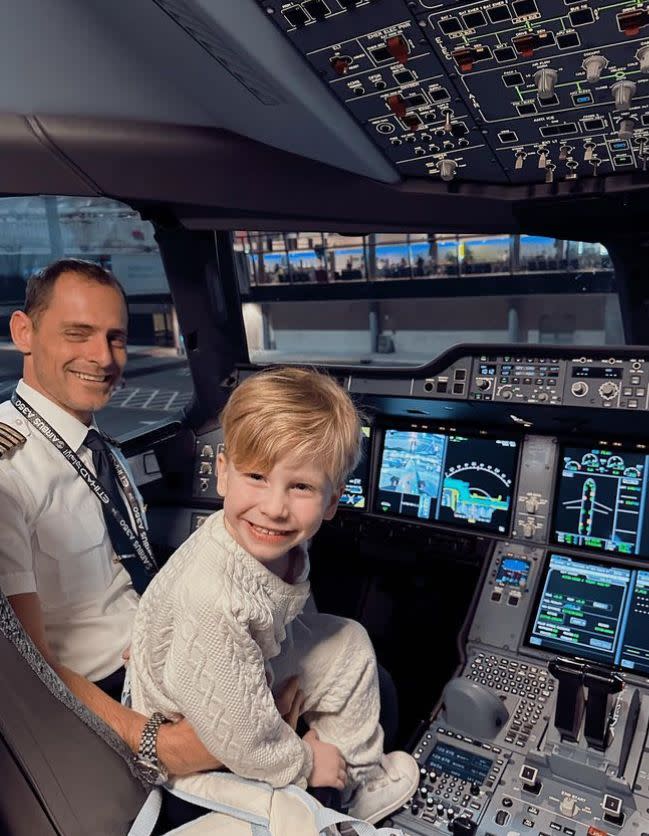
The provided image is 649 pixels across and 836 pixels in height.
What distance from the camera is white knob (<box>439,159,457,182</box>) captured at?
187 centimetres

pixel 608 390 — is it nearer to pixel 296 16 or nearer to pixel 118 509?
pixel 296 16

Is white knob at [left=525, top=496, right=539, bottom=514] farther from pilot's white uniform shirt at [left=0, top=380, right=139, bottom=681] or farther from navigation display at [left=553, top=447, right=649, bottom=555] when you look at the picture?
pilot's white uniform shirt at [left=0, top=380, right=139, bottom=681]

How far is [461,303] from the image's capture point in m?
4.72

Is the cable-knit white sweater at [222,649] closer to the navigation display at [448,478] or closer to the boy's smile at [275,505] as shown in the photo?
the boy's smile at [275,505]

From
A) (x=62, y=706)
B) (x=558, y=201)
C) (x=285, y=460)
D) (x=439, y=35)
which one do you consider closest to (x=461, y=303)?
(x=558, y=201)

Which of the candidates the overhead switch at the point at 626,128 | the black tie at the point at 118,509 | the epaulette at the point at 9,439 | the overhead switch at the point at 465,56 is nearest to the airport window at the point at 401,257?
the overhead switch at the point at 626,128

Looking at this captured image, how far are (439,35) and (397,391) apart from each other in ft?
3.93

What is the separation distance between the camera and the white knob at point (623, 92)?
1373 millimetres

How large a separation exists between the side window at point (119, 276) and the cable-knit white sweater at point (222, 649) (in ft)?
2.86

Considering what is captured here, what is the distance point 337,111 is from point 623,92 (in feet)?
2.32

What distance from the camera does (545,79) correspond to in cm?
136

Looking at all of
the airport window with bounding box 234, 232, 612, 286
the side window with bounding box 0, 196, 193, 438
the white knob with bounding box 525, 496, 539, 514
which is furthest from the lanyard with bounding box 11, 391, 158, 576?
the airport window with bounding box 234, 232, 612, 286

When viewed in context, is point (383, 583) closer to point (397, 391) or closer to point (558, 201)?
point (397, 391)

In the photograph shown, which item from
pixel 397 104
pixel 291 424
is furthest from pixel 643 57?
pixel 291 424
